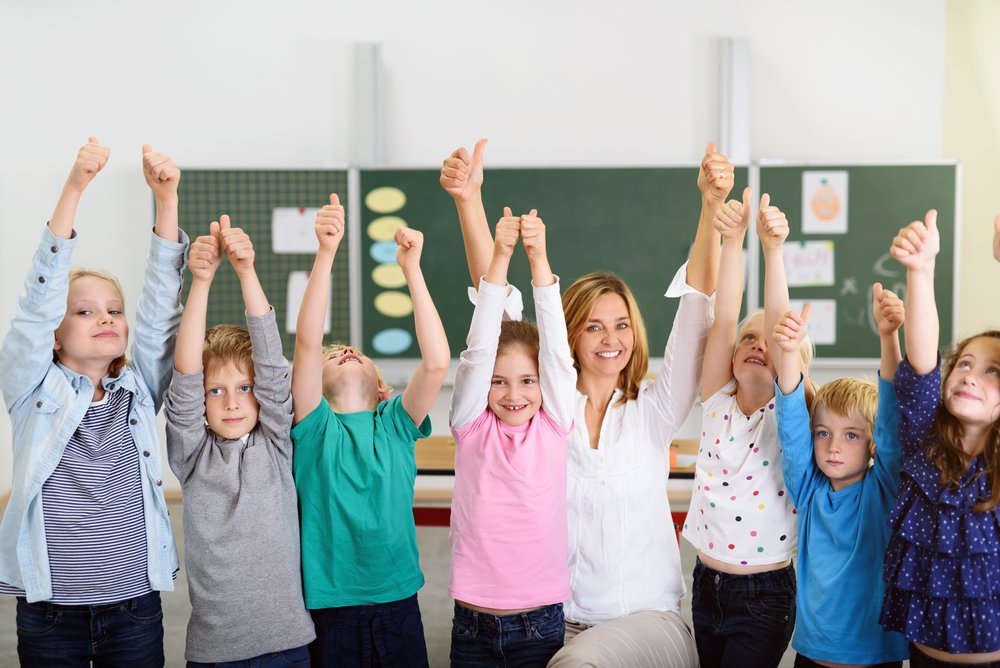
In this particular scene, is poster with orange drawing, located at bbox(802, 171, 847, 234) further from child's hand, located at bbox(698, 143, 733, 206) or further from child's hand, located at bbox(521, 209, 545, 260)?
child's hand, located at bbox(521, 209, 545, 260)

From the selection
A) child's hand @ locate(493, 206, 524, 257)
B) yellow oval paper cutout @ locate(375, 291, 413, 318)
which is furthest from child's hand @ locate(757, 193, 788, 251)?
yellow oval paper cutout @ locate(375, 291, 413, 318)

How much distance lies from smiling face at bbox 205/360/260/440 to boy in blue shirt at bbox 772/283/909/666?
3.44ft

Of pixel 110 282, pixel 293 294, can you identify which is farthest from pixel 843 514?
pixel 293 294

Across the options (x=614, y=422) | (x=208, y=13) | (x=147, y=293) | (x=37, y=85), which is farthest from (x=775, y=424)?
(x=37, y=85)

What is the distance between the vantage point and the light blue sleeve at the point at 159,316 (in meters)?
1.79

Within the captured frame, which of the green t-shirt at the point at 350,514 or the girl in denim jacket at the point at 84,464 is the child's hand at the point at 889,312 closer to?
the green t-shirt at the point at 350,514

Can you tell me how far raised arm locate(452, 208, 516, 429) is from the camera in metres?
1.75

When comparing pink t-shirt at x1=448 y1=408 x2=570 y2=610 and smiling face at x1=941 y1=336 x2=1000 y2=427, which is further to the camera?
pink t-shirt at x1=448 y1=408 x2=570 y2=610

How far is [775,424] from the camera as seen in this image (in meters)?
1.91

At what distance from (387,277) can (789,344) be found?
289 centimetres

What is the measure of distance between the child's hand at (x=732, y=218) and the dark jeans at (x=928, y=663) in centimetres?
85

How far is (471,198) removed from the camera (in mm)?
2012

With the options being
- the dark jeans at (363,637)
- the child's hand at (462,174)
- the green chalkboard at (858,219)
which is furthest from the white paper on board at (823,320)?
the dark jeans at (363,637)

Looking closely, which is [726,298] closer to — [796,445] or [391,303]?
[796,445]
